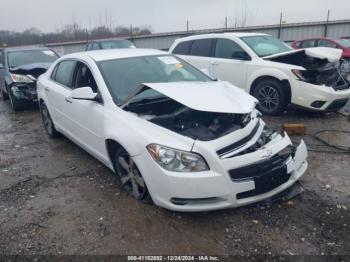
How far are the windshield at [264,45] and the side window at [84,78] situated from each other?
379 centimetres

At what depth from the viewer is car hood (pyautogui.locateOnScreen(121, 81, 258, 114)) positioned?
3055 mm

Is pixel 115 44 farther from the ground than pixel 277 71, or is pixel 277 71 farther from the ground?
pixel 115 44

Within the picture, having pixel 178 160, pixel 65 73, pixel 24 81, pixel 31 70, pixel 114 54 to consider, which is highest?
pixel 114 54

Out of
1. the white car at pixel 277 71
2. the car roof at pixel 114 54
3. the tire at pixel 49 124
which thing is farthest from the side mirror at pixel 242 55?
the tire at pixel 49 124

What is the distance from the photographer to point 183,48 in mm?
7836

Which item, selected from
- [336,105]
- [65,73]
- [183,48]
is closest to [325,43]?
[183,48]

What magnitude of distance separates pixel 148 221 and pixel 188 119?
43.1 inches

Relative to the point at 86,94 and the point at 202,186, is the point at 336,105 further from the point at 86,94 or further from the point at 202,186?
the point at 86,94

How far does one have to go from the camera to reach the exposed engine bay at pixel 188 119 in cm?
309

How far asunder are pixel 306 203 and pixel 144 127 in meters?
1.82

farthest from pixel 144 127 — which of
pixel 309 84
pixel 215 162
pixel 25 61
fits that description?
pixel 25 61

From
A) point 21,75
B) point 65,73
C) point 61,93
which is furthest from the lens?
point 21,75

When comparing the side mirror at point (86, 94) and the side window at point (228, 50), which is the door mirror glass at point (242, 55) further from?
the side mirror at point (86, 94)

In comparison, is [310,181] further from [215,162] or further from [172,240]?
[172,240]
